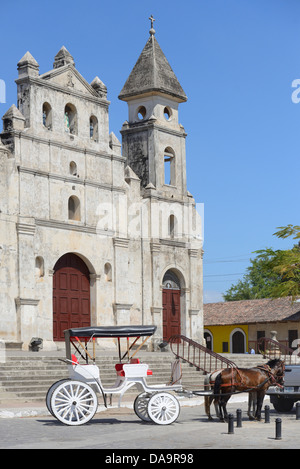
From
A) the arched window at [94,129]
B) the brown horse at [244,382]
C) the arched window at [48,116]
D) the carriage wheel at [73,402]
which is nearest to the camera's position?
the carriage wheel at [73,402]

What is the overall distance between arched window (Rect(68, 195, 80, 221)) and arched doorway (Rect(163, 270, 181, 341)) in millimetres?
5555

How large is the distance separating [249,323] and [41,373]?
26.9 m

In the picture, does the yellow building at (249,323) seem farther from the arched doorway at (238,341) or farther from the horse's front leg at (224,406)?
the horse's front leg at (224,406)

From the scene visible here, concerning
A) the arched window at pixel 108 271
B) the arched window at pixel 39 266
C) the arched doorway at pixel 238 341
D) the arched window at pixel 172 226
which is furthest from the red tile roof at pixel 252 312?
the arched window at pixel 39 266

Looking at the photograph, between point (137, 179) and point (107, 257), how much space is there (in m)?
3.92

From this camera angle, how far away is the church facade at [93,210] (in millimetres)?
29109

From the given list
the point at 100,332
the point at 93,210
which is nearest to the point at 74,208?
the point at 93,210

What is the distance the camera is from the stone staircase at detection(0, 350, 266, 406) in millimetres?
21562

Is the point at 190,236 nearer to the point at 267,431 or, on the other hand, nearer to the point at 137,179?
the point at 137,179

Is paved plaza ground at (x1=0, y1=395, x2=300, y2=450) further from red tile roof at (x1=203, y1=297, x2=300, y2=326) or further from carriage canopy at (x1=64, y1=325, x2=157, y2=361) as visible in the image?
red tile roof at (x1=203, y1=297, x2=300, y2=326)

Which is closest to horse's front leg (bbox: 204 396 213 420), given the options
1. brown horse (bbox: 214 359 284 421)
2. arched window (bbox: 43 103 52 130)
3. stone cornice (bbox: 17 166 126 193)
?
brown horse (bbox: 214 359 284 421)

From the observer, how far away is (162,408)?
15812 millimetres

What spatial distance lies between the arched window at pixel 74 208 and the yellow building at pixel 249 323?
18.1m

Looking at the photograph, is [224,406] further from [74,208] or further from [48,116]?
[48,116]
